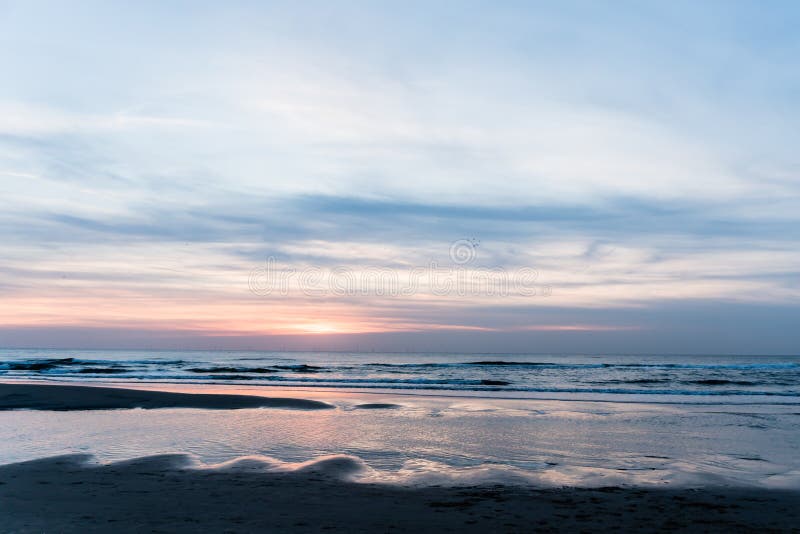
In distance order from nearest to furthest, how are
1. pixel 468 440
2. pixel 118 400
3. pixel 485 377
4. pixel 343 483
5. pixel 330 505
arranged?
pixel 330 505 → pixel 343 483 → pixel 468 440 → pixel 118 400 → pixel 485 377

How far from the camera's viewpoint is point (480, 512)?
7.64m

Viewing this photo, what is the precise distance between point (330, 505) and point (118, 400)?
53.4 ft

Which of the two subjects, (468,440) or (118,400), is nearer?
(468,440)

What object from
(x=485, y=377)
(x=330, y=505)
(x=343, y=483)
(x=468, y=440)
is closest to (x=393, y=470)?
(x=343, y=483)

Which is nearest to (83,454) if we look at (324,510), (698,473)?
(324,510)

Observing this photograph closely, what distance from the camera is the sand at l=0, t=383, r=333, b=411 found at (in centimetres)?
1964

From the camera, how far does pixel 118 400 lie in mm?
21250

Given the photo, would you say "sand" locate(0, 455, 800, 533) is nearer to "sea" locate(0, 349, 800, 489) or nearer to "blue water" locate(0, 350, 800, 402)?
"sea" locate(0, 349, 800, 489)

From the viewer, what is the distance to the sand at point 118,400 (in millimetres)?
19641

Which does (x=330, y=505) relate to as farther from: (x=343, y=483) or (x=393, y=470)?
(x=393, y=470)

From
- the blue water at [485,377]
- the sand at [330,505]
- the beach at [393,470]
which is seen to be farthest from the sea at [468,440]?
the blue water at [485,377]

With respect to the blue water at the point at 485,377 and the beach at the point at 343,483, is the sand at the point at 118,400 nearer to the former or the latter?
the beach at the point at 343,483

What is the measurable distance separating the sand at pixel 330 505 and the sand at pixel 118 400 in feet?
34.6

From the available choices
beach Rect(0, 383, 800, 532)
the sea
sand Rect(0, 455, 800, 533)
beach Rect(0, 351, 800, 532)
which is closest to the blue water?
the sea
